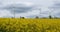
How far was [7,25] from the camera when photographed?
26438 millimetres

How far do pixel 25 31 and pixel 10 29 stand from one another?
179 cm

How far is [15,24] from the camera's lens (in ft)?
87.1

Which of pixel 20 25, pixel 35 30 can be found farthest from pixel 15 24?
pixel 35 30

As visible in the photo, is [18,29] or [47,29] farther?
[47,29]

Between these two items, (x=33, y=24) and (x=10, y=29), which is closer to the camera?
(x=10, y=29)

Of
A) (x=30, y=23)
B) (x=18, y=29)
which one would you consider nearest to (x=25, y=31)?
(x=18, y=29)

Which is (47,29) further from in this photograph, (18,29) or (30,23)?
(18,29)

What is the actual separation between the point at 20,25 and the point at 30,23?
1522mm

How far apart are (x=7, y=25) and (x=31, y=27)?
2925mm

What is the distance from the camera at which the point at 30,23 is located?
2733 cm

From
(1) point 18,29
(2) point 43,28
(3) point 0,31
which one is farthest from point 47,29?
(3) point 0,31

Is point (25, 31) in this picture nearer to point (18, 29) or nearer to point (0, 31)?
point (18, 29)

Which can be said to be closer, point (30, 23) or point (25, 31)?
point (25, 31)

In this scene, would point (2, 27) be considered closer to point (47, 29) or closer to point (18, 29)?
point (18, 29)
